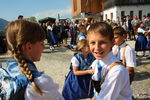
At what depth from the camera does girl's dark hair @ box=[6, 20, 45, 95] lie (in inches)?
57.6

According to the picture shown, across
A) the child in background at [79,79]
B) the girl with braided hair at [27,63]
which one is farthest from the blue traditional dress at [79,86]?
the girl with braided hair at [27,63]

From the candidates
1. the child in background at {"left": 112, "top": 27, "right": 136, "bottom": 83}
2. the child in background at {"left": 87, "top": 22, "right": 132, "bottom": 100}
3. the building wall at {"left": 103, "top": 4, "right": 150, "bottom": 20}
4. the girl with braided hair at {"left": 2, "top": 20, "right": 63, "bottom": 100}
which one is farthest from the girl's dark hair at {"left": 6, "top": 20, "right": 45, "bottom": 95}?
the building wall at {"left": 103, "top": 4, "right": 150, "bottom": 20}

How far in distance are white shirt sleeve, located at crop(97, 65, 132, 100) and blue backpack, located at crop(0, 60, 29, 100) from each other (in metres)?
0.70

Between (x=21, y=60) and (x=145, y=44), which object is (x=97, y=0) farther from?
(x=21, y=60)

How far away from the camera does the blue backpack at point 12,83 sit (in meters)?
1.42

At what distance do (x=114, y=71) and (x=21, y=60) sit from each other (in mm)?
764

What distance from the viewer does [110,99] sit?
183 cm

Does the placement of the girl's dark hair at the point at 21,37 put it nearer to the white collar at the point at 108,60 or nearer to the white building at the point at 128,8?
the white collar at the point at 108,60

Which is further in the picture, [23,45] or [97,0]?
[97,0]

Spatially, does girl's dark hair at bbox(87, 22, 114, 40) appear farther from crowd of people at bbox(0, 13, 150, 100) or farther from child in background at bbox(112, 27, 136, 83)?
child in background at bbox(112, 27, 136, 83)

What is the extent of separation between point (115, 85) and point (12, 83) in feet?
2.64

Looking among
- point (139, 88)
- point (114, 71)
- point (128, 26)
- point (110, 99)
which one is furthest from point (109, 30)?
point (128, 26)

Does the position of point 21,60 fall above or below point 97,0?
below

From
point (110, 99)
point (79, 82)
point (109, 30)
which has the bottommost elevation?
point (79, 82)
